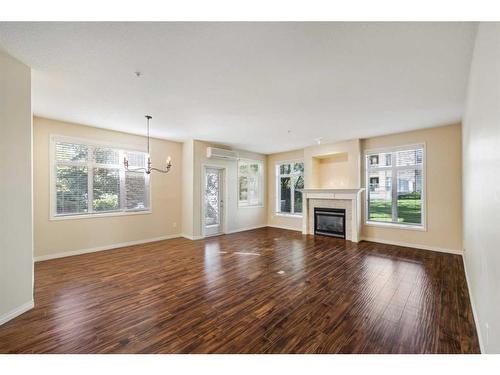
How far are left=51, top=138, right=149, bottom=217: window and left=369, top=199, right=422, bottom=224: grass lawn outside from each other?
594cm

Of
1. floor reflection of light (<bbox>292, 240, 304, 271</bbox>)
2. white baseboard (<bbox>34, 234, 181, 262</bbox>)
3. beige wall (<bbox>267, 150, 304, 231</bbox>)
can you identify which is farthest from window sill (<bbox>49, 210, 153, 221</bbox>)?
beige wall (<bbox>267, 150, 304, 231</bbox>)

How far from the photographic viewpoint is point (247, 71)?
243 cm

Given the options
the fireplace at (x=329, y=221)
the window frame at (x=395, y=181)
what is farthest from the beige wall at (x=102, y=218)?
the window frame at (x=395, y=181)

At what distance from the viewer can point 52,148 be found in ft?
13.6

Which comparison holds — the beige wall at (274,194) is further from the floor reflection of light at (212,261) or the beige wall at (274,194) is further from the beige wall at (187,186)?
the beige wall at (187,186)

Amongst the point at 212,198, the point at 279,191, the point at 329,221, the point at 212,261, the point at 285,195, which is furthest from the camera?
the point at 279,191

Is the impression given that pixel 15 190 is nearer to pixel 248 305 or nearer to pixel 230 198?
pixel 248 305

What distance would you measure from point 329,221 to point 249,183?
2951 mm

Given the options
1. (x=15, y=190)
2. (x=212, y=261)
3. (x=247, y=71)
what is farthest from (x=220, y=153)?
(x=15, y=190)

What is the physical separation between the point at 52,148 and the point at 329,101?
202 inches
